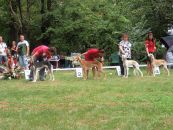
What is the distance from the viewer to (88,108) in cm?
1016

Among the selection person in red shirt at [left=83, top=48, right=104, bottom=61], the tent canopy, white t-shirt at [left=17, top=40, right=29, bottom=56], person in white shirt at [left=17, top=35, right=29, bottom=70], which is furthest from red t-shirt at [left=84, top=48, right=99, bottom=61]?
the tent canopy

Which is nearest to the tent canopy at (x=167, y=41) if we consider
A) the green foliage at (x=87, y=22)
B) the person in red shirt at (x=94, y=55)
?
the green foliage at (x=87, y=22)

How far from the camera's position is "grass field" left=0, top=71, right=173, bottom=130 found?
27.7 ft

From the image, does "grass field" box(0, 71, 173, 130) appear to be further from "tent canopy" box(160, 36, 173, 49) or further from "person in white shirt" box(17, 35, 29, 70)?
"tent canopy" box(160, 36, 173, 49)

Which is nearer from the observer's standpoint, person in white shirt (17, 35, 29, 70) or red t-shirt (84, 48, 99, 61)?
red t-shirt (84, 48, 99, 61)

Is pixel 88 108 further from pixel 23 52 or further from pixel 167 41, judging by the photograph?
pixel 167 41

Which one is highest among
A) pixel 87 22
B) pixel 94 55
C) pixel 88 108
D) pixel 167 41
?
pixel 87 22

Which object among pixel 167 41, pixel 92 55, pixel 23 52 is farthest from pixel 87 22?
pixel 92 55

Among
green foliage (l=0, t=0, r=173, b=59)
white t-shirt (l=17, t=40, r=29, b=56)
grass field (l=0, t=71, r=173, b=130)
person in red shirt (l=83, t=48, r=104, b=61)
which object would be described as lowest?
grass field (l=0, t=71, r=173, b=130)

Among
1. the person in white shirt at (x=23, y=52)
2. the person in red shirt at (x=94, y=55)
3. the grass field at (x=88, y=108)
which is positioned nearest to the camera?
the grass field at (x=88, y=108)

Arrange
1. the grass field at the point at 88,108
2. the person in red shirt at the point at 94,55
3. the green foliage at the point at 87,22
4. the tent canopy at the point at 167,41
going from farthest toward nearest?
the tent canopy at the point at 167,41 < the green foliage at the point at 87,22 < the person in red shirt at the point at 94,55 < the grass field at the point at 88,108

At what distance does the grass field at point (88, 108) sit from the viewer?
844 cm

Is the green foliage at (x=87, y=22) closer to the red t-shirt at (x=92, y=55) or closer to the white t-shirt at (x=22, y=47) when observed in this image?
the white t-shirt at (x=22, y=47)

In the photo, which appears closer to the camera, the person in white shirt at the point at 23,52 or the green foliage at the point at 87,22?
the person in white shirt at the point at 23,52
